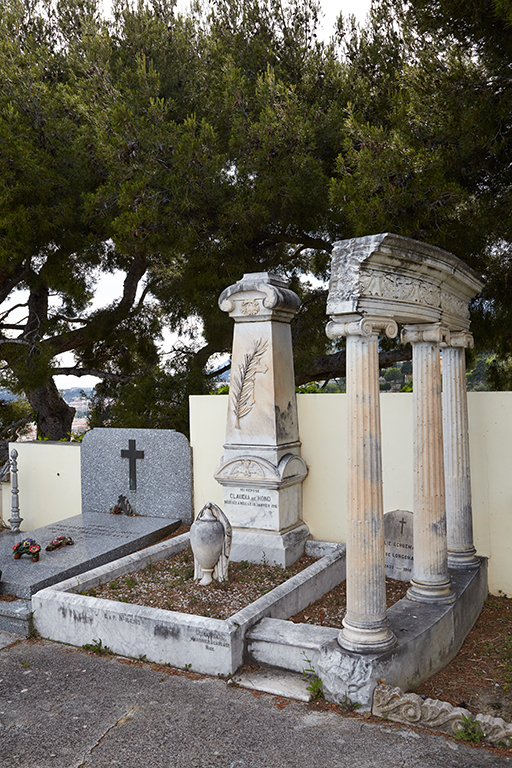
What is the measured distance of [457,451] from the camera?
4.82 metres

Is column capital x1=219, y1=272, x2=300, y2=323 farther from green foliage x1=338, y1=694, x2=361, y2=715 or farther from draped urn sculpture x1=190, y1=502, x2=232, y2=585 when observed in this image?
green foliage x1=338, y1=694, x2=361, y2=715

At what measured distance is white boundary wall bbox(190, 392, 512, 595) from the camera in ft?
17.0

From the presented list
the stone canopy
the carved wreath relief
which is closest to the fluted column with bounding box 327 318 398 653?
the stone canopy

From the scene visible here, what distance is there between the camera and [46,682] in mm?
3826

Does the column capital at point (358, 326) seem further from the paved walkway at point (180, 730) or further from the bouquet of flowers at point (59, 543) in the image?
the bouquet of flowers at point (59, 543)

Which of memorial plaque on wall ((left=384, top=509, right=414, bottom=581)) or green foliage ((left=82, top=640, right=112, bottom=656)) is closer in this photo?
green foliage ((left=82, top=640, right=112, bottom=656))

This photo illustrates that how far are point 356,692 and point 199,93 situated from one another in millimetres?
7781

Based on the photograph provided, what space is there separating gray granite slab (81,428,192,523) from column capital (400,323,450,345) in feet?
11.3

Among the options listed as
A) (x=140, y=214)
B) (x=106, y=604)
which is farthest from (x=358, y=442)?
(x=140, y=214)

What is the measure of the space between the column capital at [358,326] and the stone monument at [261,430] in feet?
7.24

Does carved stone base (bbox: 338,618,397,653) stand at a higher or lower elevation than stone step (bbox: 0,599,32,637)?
higher

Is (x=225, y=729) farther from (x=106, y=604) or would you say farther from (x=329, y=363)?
(x=329, y=363)

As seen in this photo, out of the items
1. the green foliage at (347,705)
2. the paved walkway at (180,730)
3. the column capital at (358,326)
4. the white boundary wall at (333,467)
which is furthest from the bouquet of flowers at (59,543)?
the column capital at (358,326)

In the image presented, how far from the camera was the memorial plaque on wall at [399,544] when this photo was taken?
5.32m
